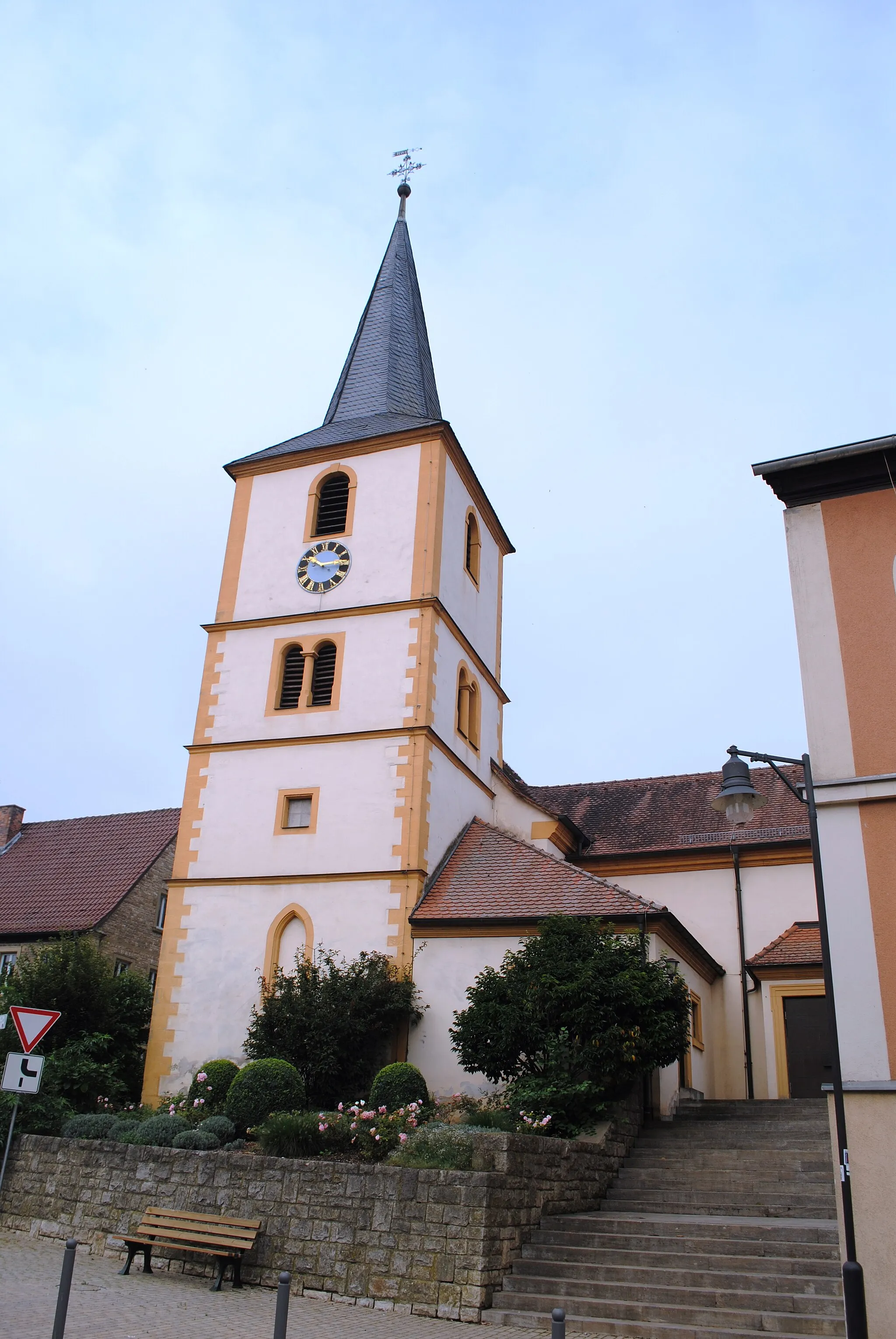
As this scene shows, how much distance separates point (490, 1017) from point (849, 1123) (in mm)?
7210

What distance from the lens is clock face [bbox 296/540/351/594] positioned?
937 inches

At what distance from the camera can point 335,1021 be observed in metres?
17.9

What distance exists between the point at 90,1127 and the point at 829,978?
11.3 meters

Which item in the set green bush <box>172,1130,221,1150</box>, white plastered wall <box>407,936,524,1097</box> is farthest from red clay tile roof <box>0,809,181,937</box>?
green bush <box>172,1130,221,1150</box>

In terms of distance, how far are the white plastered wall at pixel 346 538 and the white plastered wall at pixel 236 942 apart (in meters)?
6.07

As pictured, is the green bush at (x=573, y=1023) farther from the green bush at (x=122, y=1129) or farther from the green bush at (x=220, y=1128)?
the green bush at (x=122, y=1129)

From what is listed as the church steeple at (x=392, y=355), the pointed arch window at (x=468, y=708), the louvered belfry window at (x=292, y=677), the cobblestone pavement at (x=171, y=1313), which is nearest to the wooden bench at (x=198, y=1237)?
the cobblestone pavement at (x=171, y=1313)

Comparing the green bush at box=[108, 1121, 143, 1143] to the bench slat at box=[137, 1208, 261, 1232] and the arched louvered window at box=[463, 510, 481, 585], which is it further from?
the arched louvered window at box=[463, 510, 481, 585]

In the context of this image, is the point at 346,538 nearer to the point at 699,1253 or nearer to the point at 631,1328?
the point at 699,1253

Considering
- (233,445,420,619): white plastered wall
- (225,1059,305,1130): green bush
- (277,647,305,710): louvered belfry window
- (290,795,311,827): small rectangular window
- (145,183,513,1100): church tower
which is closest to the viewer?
(225,1059,305,1130): green bush

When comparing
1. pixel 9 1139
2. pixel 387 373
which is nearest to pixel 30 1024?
pixel 9 1139

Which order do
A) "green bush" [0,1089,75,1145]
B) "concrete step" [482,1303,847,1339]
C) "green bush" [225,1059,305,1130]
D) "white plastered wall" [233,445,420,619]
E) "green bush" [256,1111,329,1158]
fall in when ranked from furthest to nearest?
"white plastered wall" [233,445,420,619] < "green bush" [0,1089,75,1145] < "green bush" [225,1059,305,1130] < "green bush" [256,1111,329,1158] < "concrete step" [482,1303,847,1339]

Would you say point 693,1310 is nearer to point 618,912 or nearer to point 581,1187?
point 581,1187

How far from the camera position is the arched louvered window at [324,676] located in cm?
2264
